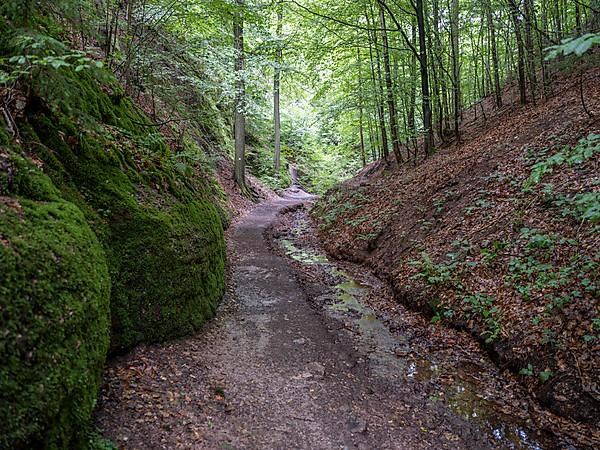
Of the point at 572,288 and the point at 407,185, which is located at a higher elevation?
the point at 407,185

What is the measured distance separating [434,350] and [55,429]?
4.86m

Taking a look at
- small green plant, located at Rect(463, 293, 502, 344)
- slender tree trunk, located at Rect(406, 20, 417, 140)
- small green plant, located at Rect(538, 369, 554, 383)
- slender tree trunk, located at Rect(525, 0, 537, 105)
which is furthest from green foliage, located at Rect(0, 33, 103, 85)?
slender tree trunk, located at Rect(406, 20, 417, 140)

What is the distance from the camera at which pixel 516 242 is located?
6535mm

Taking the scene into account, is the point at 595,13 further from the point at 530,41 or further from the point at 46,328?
the point at 46,328

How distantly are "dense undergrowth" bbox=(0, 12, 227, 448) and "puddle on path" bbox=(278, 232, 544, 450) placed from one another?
2.51 m

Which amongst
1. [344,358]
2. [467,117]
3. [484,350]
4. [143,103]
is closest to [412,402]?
[344,358]

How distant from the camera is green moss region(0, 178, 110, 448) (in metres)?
2.23

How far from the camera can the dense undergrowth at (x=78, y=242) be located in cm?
239

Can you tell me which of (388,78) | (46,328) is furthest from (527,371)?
(388,78)

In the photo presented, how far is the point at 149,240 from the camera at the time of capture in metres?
4.91

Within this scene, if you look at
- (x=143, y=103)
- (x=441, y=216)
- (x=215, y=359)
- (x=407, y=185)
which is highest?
(x=143, y=103)

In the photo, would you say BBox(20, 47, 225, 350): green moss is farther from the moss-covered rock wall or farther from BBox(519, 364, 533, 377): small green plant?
BBox(519, 364, 533, 377): small green plant

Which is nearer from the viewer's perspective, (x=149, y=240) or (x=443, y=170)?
(x=149, y=240)

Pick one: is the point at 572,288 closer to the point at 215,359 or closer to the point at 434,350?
the point at 434,350
